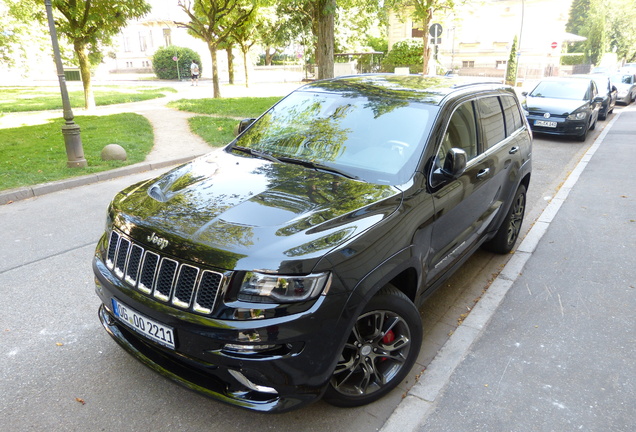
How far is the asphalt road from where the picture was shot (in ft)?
9.15

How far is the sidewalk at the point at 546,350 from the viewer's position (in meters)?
2.84

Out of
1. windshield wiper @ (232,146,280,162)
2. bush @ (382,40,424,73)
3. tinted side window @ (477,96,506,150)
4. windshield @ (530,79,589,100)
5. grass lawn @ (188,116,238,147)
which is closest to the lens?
windshield wiper @ (232,146,280,162)

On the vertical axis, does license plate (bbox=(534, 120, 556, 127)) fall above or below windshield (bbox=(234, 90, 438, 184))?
below

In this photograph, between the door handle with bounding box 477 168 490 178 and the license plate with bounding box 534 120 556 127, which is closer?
the door handle with bounding box 477 168 490 178

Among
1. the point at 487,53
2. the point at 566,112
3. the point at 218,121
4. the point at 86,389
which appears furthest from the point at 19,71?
the point at 487,53

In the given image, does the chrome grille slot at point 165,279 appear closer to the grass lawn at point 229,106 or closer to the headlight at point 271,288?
the headlight at point 271,288

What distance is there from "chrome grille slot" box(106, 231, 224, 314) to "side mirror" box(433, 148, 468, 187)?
1.71 meters

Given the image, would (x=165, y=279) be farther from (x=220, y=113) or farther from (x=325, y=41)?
(x=220, y=113)

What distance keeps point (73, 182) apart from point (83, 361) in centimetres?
550

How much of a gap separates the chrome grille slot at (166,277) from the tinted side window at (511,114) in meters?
3.66

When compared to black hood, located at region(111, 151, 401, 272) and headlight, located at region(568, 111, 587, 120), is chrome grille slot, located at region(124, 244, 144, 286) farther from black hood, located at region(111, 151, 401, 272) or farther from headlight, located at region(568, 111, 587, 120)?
headlight, located at region(568, 111, 587, 120)

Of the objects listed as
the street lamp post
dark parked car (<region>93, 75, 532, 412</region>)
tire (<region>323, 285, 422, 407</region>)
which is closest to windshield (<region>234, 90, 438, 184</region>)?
dark parked car (<region>93, 75, 532, 412</region>)

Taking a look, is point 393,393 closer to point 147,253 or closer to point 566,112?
point 147,253

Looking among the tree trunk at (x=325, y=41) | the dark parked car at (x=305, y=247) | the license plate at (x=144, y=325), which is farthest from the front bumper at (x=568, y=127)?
the license plate at (x=144, y=325)
